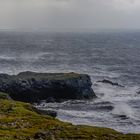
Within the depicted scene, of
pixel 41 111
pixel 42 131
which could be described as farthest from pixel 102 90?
pixel 42 131

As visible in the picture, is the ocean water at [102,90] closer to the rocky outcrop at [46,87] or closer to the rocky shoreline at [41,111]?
the rocky outcrop at [46,87]

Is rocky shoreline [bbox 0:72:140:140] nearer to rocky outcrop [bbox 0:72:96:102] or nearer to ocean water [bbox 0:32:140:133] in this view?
rocky outcrop [bbox 0:72:96:102]

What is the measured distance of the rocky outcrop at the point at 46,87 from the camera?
341ft

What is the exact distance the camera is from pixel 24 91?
342 ft

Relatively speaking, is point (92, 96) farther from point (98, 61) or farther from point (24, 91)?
point (98, 61)

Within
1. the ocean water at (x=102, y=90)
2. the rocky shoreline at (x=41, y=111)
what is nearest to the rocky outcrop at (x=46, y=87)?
the rocky shoreline at (x=41, y=111)

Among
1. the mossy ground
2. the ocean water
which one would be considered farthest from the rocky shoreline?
the ocean water

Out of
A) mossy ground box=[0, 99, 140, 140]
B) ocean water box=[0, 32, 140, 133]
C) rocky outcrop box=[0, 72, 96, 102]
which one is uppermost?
mossy ground box=[0, 99, 140, 140]

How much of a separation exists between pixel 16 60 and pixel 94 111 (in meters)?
95.7

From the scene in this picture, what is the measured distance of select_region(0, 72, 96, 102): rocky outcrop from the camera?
10406 centimetres

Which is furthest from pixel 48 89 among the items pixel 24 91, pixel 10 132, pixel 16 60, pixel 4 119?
pixel 16 60

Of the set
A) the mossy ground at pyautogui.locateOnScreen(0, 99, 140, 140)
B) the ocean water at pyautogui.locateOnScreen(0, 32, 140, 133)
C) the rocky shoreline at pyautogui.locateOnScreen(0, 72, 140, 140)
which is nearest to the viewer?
the mossy ground at pyautogui.locateOnScreen(0, 99, 140, 140)

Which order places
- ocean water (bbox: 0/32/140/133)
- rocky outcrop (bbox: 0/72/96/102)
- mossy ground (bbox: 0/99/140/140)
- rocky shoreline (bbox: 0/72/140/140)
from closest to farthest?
mossy ground (bbox: 0/99/140/140)
rocky shoreline (bbox: 0/72/140/140)
ocean water (bbox: 0/32/140/133)
rocky outcrop (bbox: 0/72/96/102)

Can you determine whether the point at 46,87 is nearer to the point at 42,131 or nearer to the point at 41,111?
the point at 41,111
